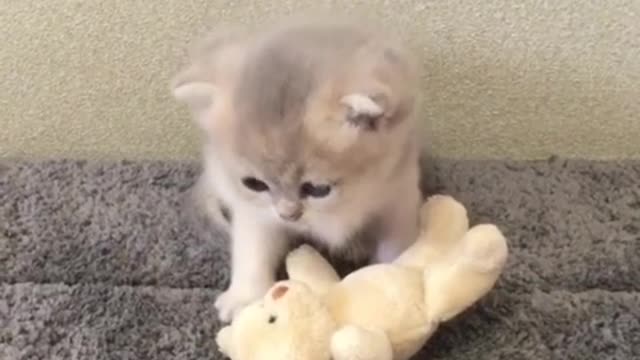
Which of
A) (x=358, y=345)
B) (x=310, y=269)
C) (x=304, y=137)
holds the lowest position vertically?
(x=358, y=345)

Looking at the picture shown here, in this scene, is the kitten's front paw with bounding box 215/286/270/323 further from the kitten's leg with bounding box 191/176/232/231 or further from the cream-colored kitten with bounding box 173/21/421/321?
the kitten's leg with bounding box 191/176/232/231

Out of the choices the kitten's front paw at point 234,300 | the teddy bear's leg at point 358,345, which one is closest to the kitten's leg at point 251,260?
the kitten's front paw at point 234,300

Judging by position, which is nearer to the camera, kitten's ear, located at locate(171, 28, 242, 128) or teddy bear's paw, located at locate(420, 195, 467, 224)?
kitten's ear, located at locate(171, 28, 242, 128)

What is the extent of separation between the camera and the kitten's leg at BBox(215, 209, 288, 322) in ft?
4.52

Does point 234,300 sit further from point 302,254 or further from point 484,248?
point 484,248

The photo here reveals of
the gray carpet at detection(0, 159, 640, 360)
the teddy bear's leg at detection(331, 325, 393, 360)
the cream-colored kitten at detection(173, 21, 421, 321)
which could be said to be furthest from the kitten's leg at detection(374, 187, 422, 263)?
the teddy bear's leg at detection(331, 325, 393, 360)

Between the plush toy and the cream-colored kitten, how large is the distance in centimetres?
8

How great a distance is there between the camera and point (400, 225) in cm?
139

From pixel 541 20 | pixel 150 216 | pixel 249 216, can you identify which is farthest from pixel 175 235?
pixel 541 20

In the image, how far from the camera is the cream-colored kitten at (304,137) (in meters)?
1.21

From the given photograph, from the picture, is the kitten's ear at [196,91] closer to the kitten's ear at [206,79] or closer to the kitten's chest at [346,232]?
the kitten's ear at [206,79]

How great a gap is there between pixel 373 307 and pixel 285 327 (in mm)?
102

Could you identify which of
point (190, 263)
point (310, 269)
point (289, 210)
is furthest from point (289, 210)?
point (190, 263)

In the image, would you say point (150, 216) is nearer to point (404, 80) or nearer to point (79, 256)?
point (79, 256)
